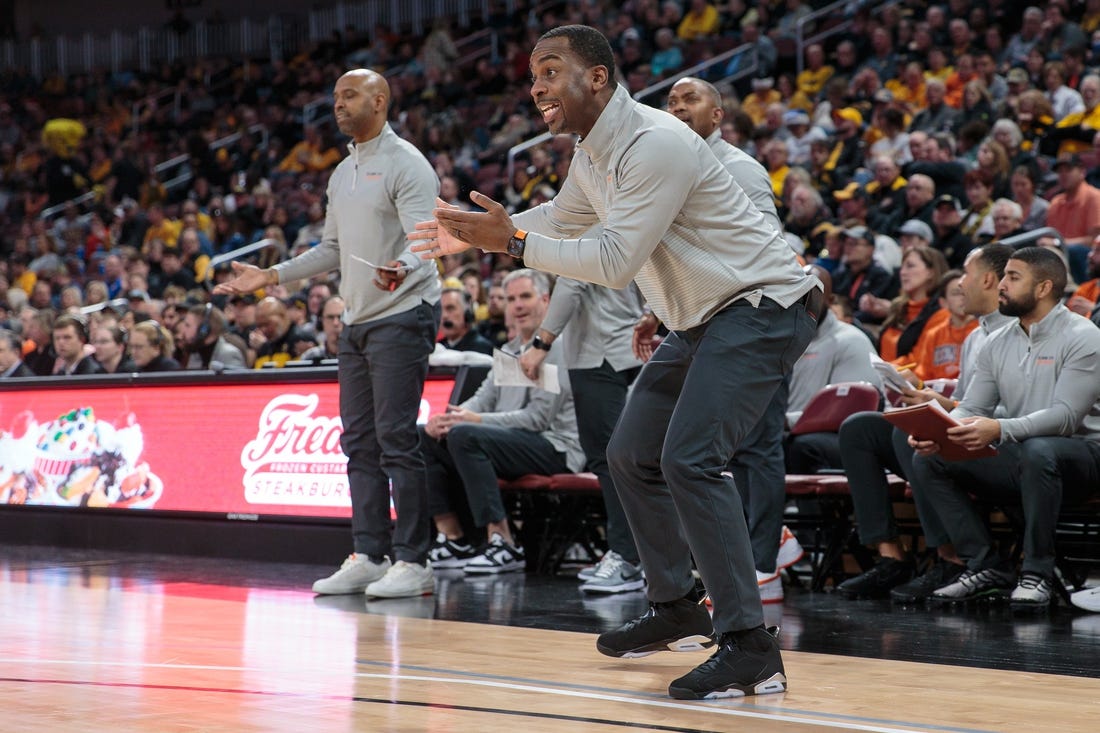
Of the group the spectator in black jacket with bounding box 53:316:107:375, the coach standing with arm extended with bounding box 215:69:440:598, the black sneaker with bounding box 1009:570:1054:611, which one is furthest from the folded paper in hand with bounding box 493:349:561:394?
the spectator in black jacket with bounding box 53:316:107:375

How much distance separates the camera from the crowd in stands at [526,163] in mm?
9156

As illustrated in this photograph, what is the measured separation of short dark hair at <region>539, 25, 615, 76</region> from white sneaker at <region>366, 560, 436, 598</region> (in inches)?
103

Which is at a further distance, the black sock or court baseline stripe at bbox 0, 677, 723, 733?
the black sock

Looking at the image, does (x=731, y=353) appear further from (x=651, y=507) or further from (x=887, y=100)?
(x=887, y=100)

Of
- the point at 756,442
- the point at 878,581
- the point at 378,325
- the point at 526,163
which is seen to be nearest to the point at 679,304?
the point at 756,442

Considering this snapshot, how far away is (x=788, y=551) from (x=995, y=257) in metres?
1.56

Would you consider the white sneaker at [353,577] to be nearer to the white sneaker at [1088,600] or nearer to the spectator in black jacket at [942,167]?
the white sneaker at [1088,600]

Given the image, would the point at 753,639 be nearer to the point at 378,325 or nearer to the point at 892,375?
the point at 892,375

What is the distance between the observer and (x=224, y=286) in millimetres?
5473

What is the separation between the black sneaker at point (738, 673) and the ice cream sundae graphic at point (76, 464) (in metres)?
5.21

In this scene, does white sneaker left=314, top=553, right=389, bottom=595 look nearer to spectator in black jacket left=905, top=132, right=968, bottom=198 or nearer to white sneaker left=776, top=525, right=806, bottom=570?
white sneaker left=776, top=525, right=806, bottom=570

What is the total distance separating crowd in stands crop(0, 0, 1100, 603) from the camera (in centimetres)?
916

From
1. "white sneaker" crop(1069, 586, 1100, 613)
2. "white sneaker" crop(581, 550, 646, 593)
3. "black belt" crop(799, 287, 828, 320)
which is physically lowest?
"white sneaker" crop(581, 550, 646, 593)

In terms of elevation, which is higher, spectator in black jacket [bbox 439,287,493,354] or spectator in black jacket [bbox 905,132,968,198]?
spectator in black jacket [bbox 905,132,968,198]
